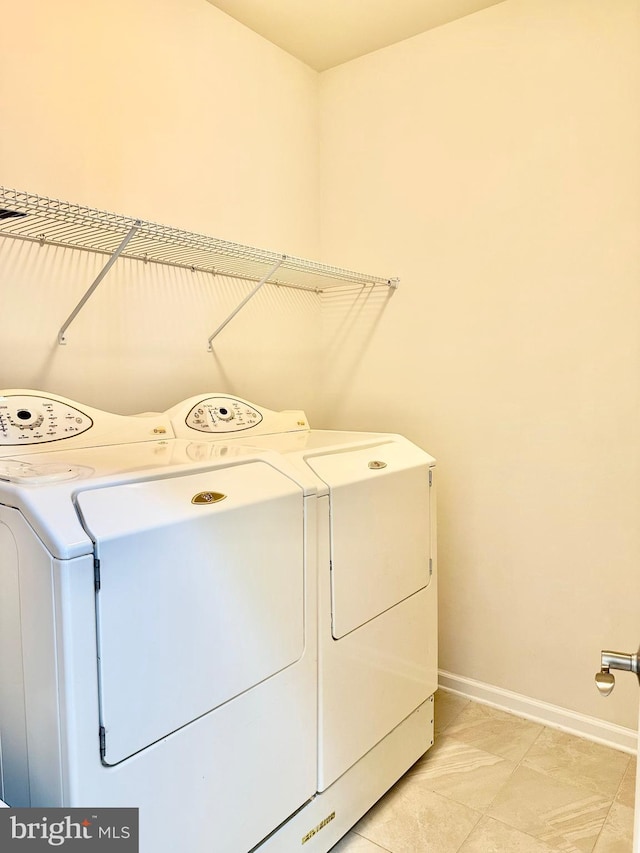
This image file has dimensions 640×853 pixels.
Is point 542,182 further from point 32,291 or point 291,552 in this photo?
point 32,291

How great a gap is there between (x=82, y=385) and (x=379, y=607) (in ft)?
3.90

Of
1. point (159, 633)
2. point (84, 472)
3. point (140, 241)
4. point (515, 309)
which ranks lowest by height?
point (159, 633)

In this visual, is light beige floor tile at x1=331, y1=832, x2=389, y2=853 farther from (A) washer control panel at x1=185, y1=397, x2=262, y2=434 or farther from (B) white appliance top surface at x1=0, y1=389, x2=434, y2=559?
(A) washer control panel at x1=185, y1=397, x2=262, y2=434

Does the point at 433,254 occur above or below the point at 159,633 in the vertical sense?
above

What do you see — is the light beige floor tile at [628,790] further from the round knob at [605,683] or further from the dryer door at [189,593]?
the round knob at [605,683]

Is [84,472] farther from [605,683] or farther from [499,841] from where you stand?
[499,841]

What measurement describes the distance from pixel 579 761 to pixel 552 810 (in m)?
0.30

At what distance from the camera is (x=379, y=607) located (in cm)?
185

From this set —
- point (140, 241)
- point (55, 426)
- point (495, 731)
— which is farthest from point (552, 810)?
point (140, 241)

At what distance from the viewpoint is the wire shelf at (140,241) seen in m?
1.54

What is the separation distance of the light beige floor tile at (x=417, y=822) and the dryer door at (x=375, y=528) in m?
0.66
